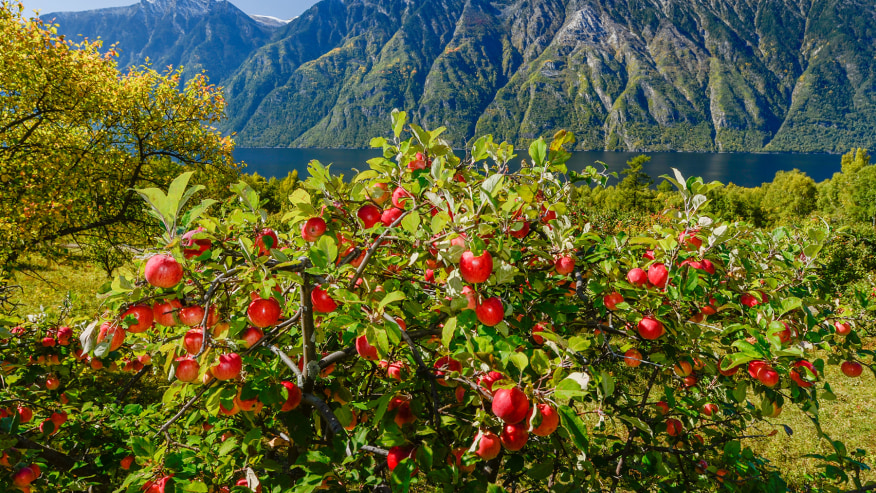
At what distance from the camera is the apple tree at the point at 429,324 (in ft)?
4.96

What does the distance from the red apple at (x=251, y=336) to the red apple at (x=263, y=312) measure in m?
0.33

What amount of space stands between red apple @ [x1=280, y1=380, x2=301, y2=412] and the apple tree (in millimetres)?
17

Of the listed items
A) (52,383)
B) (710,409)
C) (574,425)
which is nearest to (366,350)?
(574,425)

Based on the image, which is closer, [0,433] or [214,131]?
[0,433]

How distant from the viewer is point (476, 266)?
57.9 inches

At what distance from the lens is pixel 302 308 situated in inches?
67.6

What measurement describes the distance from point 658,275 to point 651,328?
0.96 ft

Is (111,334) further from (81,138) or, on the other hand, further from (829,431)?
(81,138)

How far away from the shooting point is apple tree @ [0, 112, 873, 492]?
151 cm

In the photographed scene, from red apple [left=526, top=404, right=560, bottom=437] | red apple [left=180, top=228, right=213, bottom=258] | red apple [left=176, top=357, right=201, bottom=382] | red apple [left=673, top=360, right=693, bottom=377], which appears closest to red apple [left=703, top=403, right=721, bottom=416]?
red apple [left=673, top=360, right=693, bottom=377]

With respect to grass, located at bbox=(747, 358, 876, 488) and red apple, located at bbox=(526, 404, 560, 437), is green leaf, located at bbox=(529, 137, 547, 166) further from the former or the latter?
grass, located at bbox=(747, 358, 876, 488)

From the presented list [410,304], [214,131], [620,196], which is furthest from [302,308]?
[620,196]

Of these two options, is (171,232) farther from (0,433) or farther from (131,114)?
(131,114)

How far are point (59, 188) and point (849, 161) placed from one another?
205 ft
